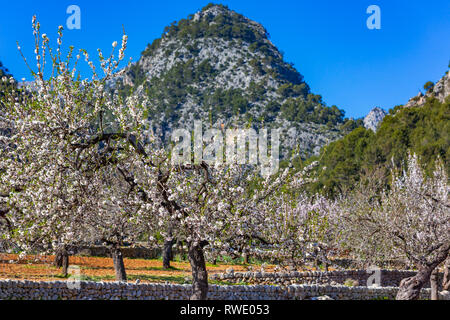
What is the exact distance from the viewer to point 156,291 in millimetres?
13820

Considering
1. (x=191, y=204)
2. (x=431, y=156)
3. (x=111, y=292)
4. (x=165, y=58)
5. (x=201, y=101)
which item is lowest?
(x=111, y=292)

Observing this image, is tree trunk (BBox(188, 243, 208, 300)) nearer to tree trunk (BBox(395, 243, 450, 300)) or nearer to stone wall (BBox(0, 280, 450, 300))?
stone wall (BBox(0, 280, 450, 300))

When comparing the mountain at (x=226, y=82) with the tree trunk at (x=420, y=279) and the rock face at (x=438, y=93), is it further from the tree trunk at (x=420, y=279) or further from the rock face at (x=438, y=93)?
the tree trunk at (x=420, y=279)

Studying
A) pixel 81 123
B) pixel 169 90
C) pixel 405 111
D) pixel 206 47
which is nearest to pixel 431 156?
pixel 405 111

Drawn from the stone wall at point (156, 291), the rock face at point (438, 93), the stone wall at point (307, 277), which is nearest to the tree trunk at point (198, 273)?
the stone wall at point (156, 291)

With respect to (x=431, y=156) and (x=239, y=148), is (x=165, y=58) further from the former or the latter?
(x=239, y=148)

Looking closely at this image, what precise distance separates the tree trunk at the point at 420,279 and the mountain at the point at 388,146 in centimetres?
2518

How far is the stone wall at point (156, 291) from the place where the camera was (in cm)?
1244

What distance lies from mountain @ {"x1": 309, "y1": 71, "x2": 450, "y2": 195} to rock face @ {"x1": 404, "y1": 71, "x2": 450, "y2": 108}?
1080 centimetres

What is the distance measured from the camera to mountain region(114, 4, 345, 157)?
85688mm

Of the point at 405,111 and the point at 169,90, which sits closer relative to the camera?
the point at 405,111

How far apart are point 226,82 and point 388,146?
58960mm
